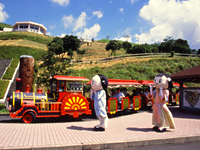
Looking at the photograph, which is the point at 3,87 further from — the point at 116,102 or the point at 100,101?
the point at 100,101

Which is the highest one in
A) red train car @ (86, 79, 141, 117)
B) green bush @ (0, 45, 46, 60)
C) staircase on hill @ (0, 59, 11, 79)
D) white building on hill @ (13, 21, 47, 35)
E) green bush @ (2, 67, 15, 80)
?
white building on hill @ (13, 21, 47, 35)

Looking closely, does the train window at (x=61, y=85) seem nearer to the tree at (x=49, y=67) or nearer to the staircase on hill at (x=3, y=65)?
the tree at (x=49, y=67)

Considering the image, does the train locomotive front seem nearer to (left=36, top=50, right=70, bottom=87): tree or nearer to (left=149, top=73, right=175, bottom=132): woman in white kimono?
(left=149, top=73, right=175, bottom=132): woman in white kimono

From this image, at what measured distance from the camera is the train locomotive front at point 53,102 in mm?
9023

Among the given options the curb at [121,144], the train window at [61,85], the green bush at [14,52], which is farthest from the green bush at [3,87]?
the green bush at [14,52]

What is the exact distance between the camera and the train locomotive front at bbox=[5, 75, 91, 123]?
9023 millimetres

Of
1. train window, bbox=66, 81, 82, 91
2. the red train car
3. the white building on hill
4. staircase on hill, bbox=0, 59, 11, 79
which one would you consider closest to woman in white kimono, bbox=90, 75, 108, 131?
train window, bbox=66, 81, 82, 91

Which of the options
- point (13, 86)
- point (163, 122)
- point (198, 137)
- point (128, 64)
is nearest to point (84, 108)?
point (163, 122)

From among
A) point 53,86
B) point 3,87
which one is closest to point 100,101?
point 53,86

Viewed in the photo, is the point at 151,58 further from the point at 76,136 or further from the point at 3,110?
the point at 76,136

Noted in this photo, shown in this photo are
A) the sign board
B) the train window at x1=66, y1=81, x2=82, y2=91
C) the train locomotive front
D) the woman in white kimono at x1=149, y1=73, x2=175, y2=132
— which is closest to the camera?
the woman in white kimono at x1=149, y1=73, x2=175, y2=132

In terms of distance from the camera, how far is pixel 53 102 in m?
9.70

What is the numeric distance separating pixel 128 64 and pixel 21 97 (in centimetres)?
2737

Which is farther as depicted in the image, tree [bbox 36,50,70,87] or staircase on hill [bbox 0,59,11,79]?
staircase on hill [bbox 0,59,11,79]
